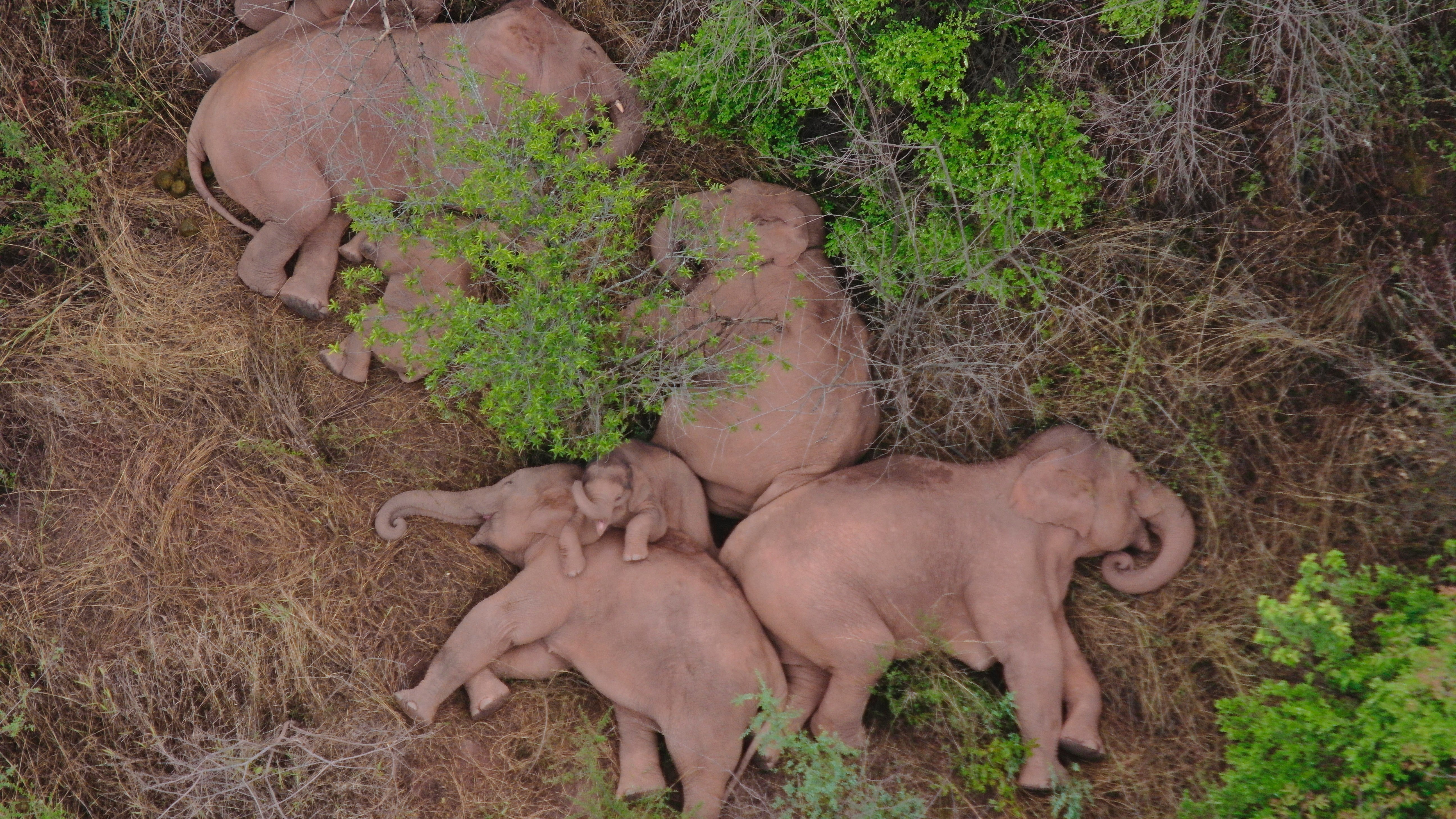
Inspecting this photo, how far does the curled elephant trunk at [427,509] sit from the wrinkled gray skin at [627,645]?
13cm

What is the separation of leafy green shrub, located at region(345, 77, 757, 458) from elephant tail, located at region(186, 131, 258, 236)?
61 cm

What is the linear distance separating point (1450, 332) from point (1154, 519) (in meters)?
1.43

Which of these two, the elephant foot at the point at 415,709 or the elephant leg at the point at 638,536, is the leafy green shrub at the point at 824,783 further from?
the elephant foot at the point at 415,709

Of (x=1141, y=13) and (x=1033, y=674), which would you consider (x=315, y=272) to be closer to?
(x=1033, y=674)

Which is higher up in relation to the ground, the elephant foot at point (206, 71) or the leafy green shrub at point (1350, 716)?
the elephant foot at point (206, 71)

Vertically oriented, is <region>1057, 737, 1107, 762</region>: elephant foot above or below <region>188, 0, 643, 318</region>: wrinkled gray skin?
below

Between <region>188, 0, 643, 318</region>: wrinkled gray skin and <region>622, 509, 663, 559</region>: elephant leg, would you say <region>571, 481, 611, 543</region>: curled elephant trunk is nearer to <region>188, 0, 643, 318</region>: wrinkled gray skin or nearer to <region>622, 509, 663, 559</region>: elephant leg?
<region>622, 509, 663, 559</region>: elephant leg

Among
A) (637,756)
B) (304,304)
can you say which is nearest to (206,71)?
(304,304)

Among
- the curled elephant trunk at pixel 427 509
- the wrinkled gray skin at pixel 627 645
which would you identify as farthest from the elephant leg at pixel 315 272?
the wrinkled gray skin at pixel 627 645

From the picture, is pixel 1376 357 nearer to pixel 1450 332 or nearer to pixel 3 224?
pixel 1450 332

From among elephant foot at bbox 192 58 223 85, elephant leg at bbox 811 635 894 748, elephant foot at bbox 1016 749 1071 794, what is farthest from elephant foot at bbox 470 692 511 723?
elephant foot at bbox 192 58 223 85

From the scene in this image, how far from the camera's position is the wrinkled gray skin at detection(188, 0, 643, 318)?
4297 millimetres

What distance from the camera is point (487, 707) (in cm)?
419

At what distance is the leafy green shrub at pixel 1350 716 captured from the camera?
3252 millimetres
